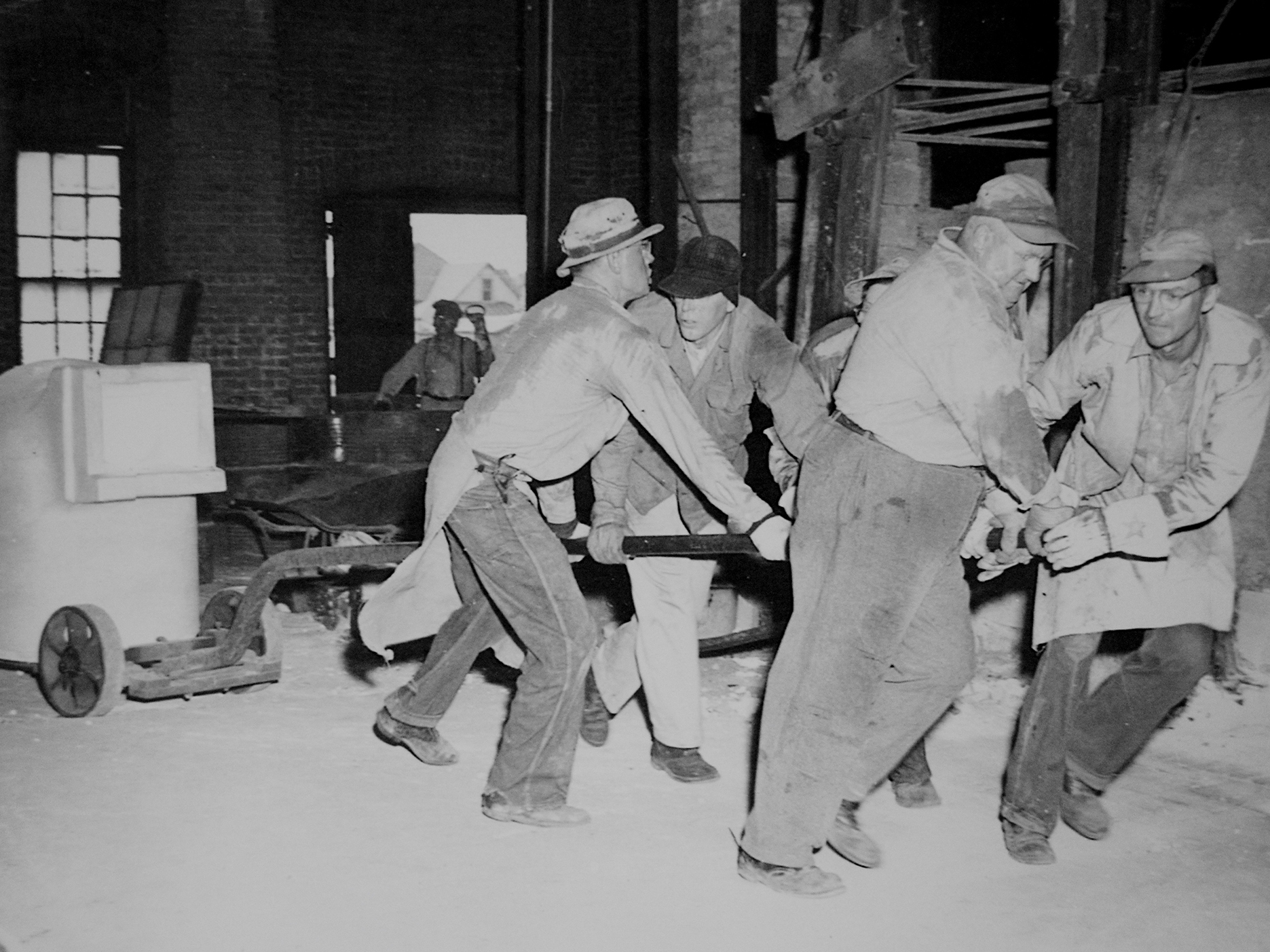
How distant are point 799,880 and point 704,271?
2.02m

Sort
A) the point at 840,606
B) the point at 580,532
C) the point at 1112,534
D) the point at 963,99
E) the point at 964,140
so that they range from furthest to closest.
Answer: the point at 964,140 → the point at 963,99 → the point at 580,532 → the point at 1112,534 → the point at 840,606

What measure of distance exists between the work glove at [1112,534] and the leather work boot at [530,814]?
1689 mm

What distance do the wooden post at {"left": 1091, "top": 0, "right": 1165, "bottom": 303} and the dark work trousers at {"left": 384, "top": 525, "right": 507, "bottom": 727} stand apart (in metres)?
2.86

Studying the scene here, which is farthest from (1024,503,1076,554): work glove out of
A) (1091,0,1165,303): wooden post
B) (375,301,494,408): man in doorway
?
(375,301,494,408): man in doorway

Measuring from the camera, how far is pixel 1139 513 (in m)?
3.75

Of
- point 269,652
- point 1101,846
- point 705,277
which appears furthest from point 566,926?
point 269,652

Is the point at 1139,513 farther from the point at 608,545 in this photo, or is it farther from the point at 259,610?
the point at 259,610

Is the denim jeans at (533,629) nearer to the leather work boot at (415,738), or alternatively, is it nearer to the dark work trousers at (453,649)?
the dark work trousers at (453,649)

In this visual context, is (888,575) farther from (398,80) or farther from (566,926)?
(398,80)

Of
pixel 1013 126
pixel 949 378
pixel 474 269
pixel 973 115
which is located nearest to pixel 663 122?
pixel 973 115

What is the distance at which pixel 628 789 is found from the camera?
4.69m

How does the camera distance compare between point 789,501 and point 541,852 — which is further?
point 789,501

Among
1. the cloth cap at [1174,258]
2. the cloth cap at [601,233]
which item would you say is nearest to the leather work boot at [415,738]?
the cloth cap at [601,233]

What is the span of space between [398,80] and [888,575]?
11288 millimetres
